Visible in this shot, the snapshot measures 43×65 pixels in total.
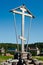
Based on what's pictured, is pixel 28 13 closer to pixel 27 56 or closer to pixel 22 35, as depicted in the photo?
pixel 22 35

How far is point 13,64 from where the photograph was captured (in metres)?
12.2

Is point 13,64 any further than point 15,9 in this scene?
No

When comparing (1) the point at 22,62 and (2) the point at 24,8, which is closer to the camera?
(1) the point at 22,62

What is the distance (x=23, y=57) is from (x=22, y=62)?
0.80m

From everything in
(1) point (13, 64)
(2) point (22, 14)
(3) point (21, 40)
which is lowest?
(1) point (13, 64)

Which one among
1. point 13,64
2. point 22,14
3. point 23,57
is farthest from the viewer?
point 22,14

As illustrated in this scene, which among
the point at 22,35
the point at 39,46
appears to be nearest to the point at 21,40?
the point at 22,35

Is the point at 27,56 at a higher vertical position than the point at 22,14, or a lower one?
lower

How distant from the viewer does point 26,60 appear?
12.7 meters

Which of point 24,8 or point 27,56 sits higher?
point 24,8

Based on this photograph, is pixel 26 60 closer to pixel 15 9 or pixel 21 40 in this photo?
pixel 21 40

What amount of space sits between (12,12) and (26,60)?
115 inches

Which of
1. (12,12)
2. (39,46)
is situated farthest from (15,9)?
(39,46)

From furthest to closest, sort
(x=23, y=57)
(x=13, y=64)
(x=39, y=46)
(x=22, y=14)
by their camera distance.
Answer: (x=39, y=46), (x=22, y=14), (x=23, y=57), (x=13, y=64)
